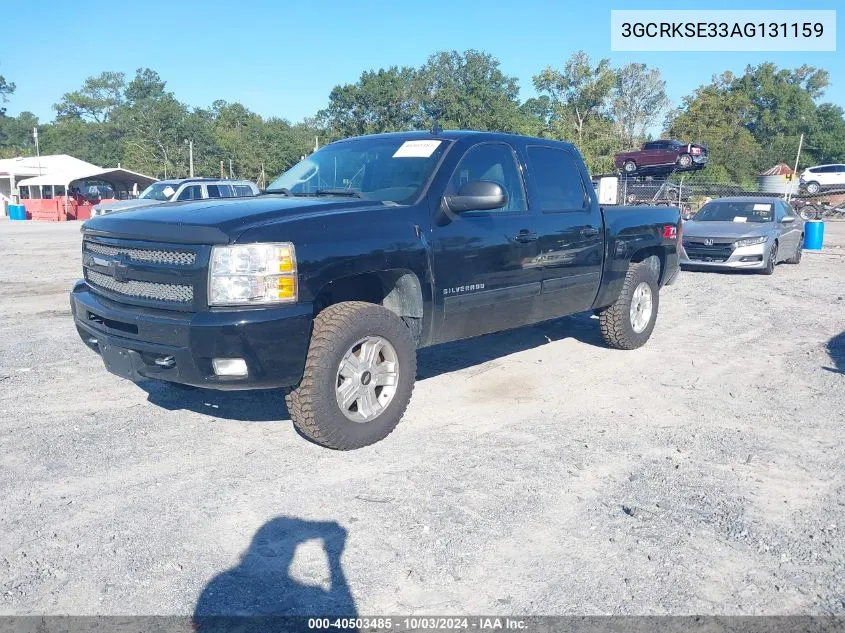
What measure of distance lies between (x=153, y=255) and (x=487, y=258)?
218 cm

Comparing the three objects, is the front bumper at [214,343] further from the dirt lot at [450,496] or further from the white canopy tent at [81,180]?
the white canopy tent at [81,180]

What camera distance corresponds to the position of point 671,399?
5.44m

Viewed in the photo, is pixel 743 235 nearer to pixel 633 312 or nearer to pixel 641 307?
pixel 641 307

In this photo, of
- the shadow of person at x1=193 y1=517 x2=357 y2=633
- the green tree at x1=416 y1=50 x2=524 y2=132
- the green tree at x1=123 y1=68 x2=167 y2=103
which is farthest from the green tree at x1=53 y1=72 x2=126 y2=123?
the shadow of person at x1=193 y1=517 x2=357 y2=633

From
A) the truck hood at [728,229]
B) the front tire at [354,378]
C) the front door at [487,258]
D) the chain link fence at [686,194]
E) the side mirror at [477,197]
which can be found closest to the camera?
the front tire at [354,378]

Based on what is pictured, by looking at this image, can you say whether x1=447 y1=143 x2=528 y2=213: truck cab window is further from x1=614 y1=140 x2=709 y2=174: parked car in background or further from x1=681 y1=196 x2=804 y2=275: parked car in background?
x1=614 y1=140 x2=709 y2=174: parked car in background

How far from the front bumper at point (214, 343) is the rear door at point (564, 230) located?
224 cm

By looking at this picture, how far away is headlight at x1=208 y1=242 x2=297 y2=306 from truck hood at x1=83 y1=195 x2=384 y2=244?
→ 0.31ft

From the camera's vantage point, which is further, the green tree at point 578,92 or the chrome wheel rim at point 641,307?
the green tree at point 578,92

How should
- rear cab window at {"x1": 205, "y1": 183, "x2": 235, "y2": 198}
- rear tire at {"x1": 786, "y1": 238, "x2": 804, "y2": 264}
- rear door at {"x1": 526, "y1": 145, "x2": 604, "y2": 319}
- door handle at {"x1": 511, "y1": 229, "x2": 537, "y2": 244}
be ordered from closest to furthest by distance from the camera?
door handle at {"x1": 511, "y1": 229, "x2": 537, "y2": 244}
rear door at {"x1": 526, "y1": 145, "x2": 604, "y2": 319}
rear tire at {"x1": 786, "y1": 238, "x2": 804, "y2": 264}
rear cab window at {"x1": 205, "y1": 183, "x2": 235, "y2": 198}

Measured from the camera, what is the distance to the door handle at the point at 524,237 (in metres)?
5.15

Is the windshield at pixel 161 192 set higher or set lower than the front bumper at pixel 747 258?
higher

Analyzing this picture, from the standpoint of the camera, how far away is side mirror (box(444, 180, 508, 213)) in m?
4.55

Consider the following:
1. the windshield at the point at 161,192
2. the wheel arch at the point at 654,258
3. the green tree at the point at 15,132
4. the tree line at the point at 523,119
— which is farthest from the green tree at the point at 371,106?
the green tree at the point at 15,132
